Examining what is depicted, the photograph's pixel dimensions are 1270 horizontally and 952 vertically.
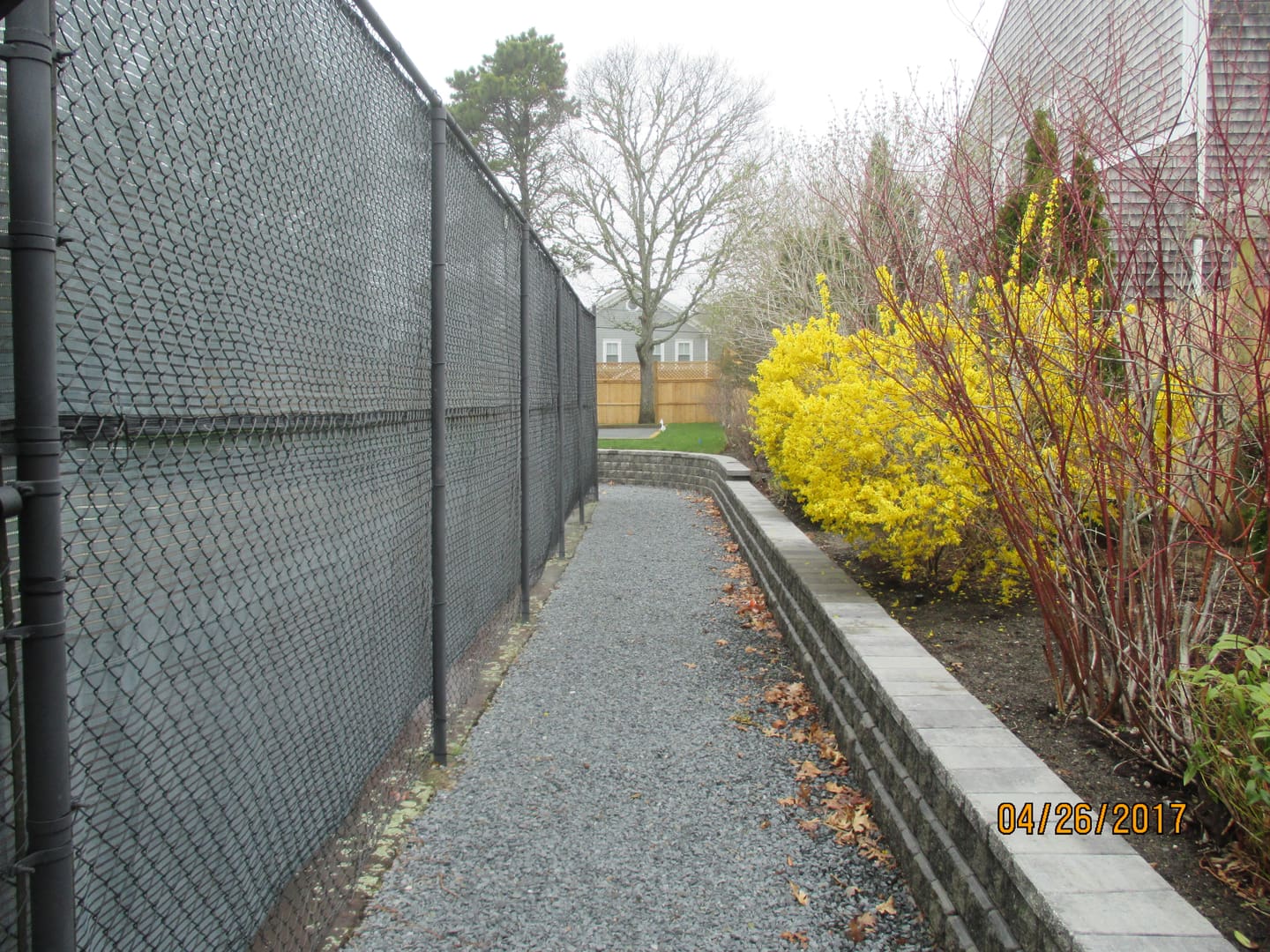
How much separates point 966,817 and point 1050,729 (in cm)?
112

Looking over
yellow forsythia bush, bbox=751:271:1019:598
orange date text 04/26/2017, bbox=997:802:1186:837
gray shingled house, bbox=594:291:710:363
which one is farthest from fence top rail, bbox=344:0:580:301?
gray shingled house, bbox=594:291:710:363

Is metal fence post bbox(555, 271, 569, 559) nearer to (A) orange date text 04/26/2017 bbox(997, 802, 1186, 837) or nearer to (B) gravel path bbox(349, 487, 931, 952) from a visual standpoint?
(B) gravel path bbox(349, 487, 931, 952)

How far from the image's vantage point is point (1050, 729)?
3387 millimetres

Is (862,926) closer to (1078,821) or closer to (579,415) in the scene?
(1078,821)

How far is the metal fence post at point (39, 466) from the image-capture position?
1333 mm

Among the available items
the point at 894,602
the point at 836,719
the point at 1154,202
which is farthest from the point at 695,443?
the point at 1154,202

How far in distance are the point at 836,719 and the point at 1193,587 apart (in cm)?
216

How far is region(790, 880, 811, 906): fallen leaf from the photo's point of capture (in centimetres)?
279

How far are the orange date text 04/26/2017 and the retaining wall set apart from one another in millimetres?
24

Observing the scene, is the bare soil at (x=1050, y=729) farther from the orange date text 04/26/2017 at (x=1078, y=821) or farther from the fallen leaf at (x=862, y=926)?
the fallen leaf at (x=862, y=926)

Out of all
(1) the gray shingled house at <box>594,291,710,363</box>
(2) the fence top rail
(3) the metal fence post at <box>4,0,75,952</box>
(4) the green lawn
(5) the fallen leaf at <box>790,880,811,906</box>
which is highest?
(1) the gray shingled house at <box>594,291,710,363</box>

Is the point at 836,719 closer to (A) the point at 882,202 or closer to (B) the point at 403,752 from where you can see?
(B) the point at 403,752

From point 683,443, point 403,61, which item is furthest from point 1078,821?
point 683,443

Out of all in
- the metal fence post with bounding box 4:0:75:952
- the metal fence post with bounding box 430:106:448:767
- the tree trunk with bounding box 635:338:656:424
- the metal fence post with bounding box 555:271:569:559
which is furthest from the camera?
the tree trunk with bounding box 635:338:656:424
